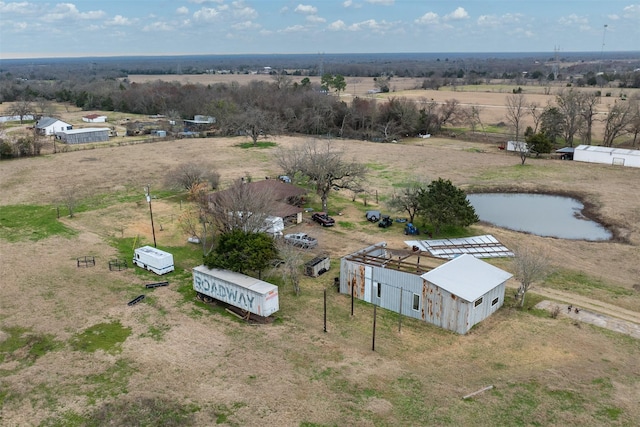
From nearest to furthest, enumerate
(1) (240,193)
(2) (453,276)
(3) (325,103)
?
(2) (453,276) → (1) (240,193) → (3) (325,103)

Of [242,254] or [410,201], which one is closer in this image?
[242,254]

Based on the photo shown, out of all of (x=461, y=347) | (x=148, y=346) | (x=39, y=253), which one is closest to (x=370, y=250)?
(x=461, y=347)

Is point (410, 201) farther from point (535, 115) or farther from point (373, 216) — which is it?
point (535, 115)

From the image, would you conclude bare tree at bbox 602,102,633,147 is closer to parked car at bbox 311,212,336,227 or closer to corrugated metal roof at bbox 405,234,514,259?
corrugated metal roof at bbox 405,234,514,259

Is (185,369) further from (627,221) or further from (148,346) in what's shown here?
(627,221)

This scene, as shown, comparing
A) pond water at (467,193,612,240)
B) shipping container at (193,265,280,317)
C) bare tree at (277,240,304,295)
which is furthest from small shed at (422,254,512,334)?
pond water at (467,193,612,240)

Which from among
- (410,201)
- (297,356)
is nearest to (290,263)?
(297,356)
